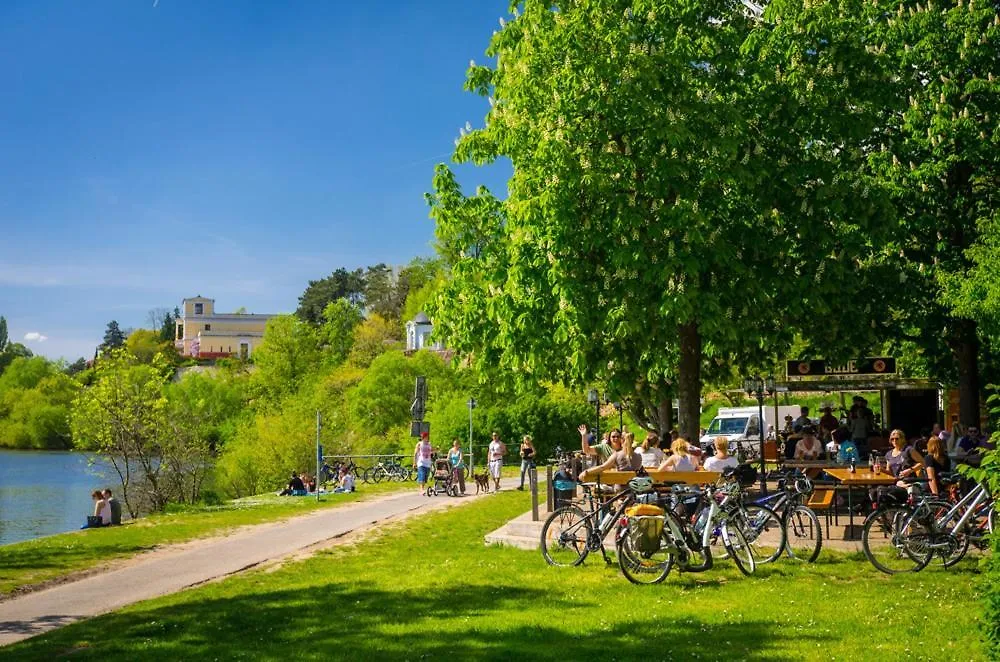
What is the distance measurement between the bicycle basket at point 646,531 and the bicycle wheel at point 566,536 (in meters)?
1.25

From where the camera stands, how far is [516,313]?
1961cm

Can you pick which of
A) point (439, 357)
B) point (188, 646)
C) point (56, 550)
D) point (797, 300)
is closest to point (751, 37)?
point (797, 300)

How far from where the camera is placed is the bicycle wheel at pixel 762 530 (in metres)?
13.3

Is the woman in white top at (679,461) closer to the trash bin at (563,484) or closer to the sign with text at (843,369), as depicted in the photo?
the trash bin at (563,484)

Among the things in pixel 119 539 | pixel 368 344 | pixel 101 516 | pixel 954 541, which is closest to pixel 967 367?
pixel 954 541

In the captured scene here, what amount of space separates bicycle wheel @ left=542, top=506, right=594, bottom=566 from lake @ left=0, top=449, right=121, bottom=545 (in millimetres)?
29567

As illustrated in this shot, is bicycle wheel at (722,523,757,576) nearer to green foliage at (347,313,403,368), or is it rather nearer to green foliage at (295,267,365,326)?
green foliage at (347,313,403,368)

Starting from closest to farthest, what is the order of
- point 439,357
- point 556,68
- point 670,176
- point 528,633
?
point 528,633, point 670,176, point 556,68, point 439,357

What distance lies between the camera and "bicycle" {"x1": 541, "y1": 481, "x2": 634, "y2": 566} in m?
14.0

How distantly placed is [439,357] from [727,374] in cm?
4713

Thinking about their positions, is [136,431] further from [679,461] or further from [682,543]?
[682,543]

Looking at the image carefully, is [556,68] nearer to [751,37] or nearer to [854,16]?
[751,37]

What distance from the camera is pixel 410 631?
10.7 meters

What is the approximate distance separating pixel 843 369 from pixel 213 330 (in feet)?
563
